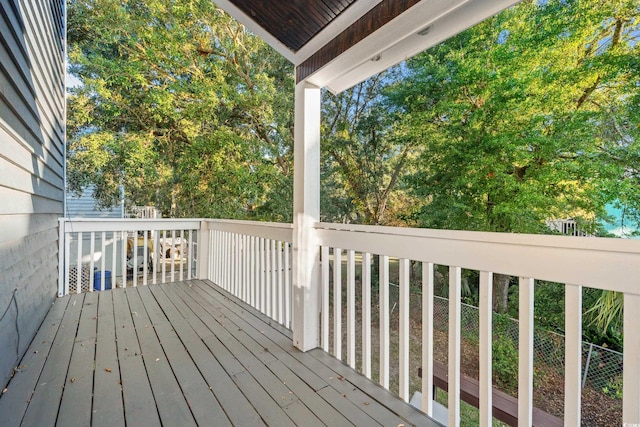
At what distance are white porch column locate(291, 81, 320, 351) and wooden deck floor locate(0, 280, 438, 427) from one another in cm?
22

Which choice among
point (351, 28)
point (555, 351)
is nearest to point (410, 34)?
point (351, 28)

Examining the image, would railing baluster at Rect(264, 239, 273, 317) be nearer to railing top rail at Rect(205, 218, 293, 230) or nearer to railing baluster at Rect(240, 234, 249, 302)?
railing top rail at Rect(205, 218, 293, 230)

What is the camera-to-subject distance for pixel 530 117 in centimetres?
504

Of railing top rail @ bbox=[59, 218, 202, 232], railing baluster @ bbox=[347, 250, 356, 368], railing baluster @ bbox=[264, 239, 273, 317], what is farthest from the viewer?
railing top rail @ bbox=[59, 218, 202, 232]

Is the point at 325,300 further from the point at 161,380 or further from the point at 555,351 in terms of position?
the point at 555,351

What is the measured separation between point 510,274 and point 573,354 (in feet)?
1.08

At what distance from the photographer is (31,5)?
7.25ft

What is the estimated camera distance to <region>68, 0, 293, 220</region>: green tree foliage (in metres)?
6.34

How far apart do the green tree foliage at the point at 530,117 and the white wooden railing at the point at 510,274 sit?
4.44 meters

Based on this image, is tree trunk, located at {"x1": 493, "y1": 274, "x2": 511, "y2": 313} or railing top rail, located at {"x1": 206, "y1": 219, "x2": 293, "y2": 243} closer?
railing top rail, located at {"x1": 206, "y1": 219, "x2": 293, "y2": 243}

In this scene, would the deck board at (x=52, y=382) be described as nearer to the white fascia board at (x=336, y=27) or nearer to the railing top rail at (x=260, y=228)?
the railing top rail at (x=260, y=228)

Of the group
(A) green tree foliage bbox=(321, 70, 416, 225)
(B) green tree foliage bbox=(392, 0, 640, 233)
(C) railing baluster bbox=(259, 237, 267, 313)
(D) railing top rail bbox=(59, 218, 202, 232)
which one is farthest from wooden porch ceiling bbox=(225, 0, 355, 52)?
(A) green tree foliage bbox=(321, 70, 416, 225)

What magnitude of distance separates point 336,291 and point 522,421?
1.17 meters

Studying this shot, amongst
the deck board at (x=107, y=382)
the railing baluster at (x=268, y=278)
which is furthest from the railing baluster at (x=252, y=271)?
the deck board at (x=107, y=382)
